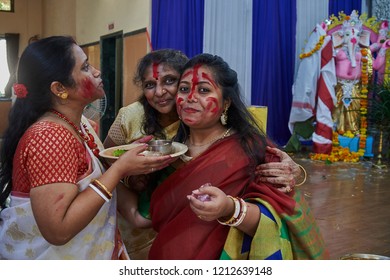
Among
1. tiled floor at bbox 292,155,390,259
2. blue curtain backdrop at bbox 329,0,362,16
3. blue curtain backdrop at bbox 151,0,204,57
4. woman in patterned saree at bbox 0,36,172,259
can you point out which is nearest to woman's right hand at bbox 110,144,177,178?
woman in patterned saree at bbox 0,36,172,259

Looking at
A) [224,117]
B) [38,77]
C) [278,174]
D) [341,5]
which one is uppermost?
[341,5]

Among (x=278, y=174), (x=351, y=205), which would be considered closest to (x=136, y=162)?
(x=278, y=174)

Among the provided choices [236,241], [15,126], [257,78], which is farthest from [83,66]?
[257,78]

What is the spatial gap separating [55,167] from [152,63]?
0.76 metres

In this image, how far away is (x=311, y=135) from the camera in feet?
A: 24.8

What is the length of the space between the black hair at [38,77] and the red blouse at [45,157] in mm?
80

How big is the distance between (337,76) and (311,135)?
112 centimetres

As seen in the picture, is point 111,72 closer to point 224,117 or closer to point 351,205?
point 351,205

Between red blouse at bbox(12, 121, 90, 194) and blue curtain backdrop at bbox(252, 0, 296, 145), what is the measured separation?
6044 mm

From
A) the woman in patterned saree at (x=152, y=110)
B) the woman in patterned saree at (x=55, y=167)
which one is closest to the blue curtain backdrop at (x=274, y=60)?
the woman in patterned saree at (x=152, y=110)

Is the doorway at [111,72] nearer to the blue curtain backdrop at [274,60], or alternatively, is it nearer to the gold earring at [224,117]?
the blue curtain backdrop at [274,60]

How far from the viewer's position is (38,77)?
50.1 inches

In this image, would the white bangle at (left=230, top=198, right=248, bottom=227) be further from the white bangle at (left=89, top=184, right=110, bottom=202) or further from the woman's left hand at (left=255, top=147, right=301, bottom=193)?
the white bangle at (left=89, top=184, right=110, bottom=202)

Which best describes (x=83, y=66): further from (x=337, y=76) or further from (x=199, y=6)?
(x=337, y=76)
